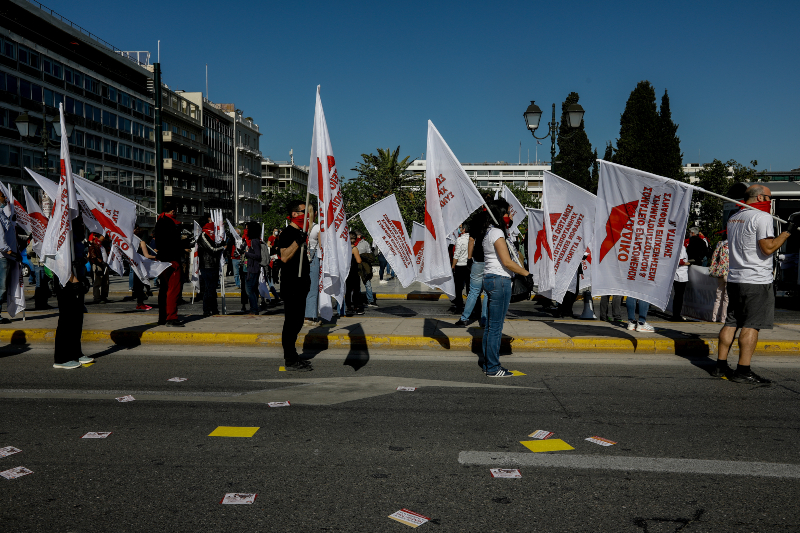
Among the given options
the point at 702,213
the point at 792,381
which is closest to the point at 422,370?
the point at 792,381

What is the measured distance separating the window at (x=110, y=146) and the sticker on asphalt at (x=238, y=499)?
210ft

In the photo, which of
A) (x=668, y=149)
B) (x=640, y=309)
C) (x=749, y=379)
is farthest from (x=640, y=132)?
(x=749, y=379)

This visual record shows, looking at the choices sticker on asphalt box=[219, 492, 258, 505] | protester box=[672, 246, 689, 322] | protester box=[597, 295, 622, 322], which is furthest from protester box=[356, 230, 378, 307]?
sticker on asphalt box=[219, 492, 258, 505]

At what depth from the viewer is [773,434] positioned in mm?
4660

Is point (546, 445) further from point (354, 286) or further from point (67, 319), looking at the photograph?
point (354, 286)

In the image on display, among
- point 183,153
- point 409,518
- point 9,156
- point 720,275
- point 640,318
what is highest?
point 183,153

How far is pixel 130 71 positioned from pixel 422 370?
221ft

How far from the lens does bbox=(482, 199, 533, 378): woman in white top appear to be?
20.8ft

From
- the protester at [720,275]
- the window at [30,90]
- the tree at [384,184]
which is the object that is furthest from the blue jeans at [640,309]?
the window at [30,90]

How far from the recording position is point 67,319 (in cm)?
701

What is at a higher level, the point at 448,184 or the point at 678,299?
the point at 448,184

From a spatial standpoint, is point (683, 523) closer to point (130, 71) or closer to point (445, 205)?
point (445, 205)

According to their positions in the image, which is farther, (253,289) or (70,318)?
(253,289)

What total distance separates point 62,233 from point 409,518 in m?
5.59
